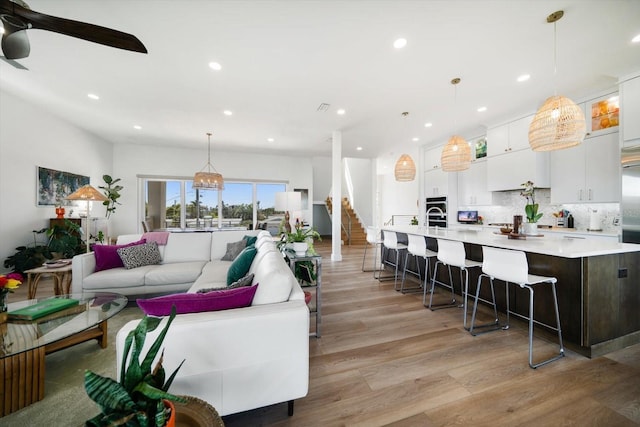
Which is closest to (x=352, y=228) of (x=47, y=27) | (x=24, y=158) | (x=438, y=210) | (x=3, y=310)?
(x=438, y=210)

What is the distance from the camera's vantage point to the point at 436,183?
254 inches

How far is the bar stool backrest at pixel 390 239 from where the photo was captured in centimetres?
393

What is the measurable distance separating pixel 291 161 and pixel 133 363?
7676 millimetres

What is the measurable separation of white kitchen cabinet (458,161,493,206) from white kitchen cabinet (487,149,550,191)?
0.75ft

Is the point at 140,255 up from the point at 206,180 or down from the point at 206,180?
down

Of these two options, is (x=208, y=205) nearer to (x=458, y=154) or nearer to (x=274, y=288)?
(x=458, y=154)

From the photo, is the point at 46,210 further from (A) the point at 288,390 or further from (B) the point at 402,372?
(B) the point at 402,372

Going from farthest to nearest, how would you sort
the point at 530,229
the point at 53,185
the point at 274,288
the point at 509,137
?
the point at 509,137 → the point at 53,185 → the point at 530,229 → the point at 274,288

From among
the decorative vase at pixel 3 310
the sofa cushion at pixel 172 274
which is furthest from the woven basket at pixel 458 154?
the decorative vase at pixel 3 310

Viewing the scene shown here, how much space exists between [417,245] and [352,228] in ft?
20.3

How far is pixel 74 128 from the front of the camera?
17.1 feet

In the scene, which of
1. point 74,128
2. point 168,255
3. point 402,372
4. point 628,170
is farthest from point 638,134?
point 74,128

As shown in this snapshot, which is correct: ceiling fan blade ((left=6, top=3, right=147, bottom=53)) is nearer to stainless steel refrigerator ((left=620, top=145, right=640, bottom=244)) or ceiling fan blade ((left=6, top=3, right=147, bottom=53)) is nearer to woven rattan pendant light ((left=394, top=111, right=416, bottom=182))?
woven rattan pendant light ((left=394, top=111, right=416, bottom=182))

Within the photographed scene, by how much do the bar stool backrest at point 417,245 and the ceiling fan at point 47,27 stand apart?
3.34 meters
